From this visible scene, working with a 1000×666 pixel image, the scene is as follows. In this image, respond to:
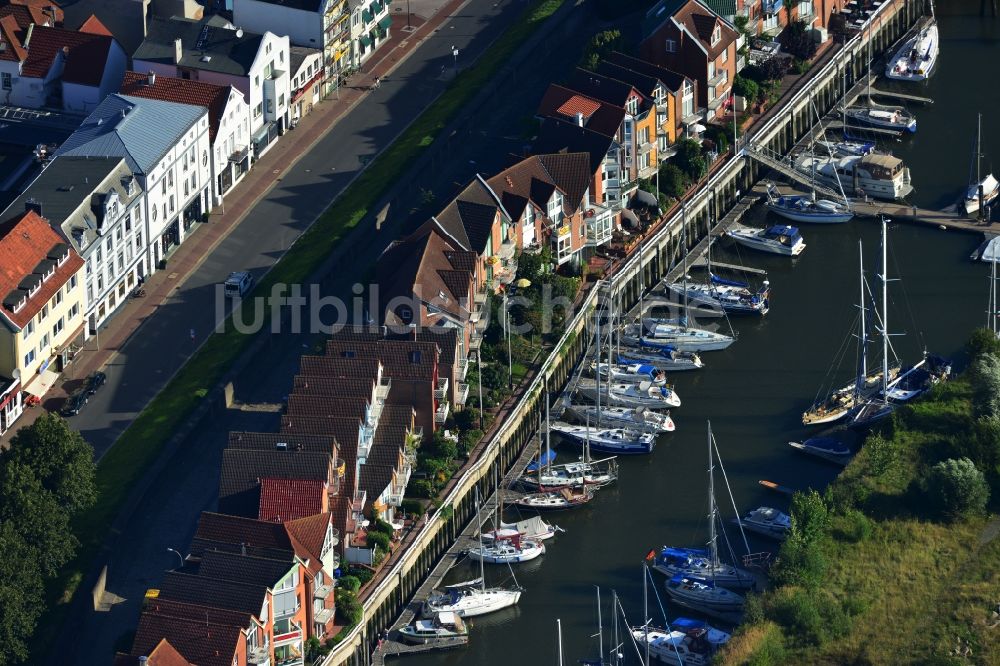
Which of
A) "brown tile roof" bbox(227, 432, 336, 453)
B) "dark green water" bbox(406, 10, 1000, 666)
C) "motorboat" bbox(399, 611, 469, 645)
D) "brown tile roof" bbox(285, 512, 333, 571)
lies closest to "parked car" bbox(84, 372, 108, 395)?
"brown tile roof" bbox(227, 432, 336, 453)

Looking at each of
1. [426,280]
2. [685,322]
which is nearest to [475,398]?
[426,280]

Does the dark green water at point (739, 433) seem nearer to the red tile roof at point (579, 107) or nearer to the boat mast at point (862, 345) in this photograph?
the boat mast at point (862, 345)

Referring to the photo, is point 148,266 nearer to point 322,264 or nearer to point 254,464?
point 322,264

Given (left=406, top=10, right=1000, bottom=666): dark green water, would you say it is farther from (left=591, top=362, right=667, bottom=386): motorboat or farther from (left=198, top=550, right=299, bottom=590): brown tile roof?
(left=198, top=550, right=299, bottom=590): brown tile roof

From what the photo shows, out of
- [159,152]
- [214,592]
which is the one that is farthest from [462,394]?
[214,592]

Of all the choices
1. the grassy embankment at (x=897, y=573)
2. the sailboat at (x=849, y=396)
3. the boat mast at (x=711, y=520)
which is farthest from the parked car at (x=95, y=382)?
the grassy embankment at (x=897, y=573)

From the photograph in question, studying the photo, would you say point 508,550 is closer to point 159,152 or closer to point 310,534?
point 310,534

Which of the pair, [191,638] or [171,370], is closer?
[191,638]
